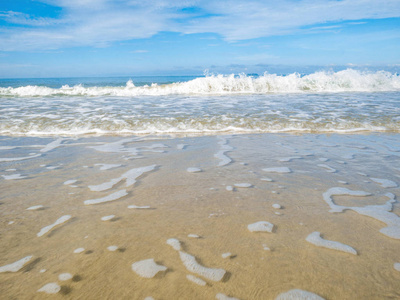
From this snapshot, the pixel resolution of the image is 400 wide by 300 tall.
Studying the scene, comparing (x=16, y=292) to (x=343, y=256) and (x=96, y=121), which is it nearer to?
(x=343, y=256)

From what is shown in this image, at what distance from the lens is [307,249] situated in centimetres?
165

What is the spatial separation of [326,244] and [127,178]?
6.76 ft

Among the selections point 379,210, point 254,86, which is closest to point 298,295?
point 379,210

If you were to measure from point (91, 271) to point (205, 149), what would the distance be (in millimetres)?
2969

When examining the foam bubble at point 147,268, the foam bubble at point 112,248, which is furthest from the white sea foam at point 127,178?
the foam bubble at point 147,268

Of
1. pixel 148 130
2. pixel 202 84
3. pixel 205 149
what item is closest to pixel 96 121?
pixel 148 130

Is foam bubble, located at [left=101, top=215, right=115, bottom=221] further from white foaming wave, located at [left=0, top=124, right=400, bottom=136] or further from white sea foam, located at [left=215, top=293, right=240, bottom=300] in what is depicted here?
white foaming wave, located at [left=0, top=124, right=400, bottom=136]

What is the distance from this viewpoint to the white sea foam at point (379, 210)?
190cm

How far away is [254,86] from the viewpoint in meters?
17.2

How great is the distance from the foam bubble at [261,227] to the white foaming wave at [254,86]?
13876mm

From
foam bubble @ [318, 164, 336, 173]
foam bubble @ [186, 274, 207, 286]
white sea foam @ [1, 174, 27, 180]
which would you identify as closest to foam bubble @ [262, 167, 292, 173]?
foam bubble @ [318, 164, 336, 173]

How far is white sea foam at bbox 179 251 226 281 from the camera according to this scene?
1.42 metres

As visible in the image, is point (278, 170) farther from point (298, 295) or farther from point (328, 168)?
point (298, 295)

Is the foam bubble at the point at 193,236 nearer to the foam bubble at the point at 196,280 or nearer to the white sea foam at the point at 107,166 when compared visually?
→ the foam bubble at the point at 196,280
